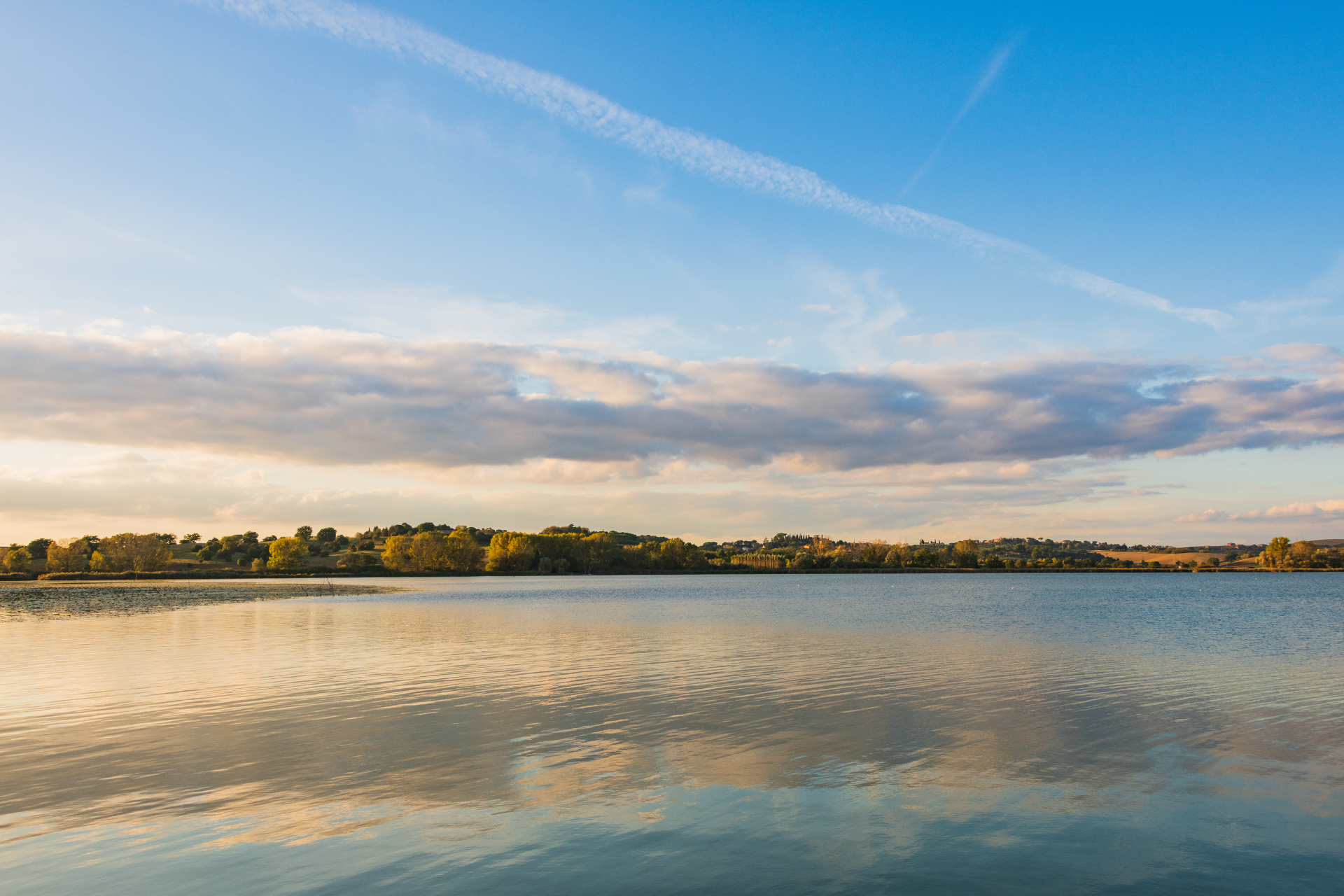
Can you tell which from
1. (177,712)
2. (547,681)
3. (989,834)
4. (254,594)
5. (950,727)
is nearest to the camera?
(989,834)

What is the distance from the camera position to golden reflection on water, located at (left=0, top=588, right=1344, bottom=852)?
16172 millimetres

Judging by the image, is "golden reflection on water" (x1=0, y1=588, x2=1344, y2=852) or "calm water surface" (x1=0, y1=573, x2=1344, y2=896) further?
"golden reflection on water" (x1=0, y1=588, x2=1344, y2=852)

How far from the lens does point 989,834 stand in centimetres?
1430

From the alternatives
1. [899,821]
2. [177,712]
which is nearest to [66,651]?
[177,712]

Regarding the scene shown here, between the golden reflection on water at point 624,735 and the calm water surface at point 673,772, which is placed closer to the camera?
the calm water surface at point 673,772

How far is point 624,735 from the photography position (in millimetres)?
22188

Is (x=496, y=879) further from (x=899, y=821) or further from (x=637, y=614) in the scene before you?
(x=637, y=614)

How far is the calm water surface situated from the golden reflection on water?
121 millimetres

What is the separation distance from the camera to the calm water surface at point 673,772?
1285cm

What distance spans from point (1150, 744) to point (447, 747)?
18.4 m

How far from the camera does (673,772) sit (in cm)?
1834

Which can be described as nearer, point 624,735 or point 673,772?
point 673,772

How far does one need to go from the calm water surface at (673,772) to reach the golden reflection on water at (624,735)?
12cm

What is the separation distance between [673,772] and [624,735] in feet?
13.5
